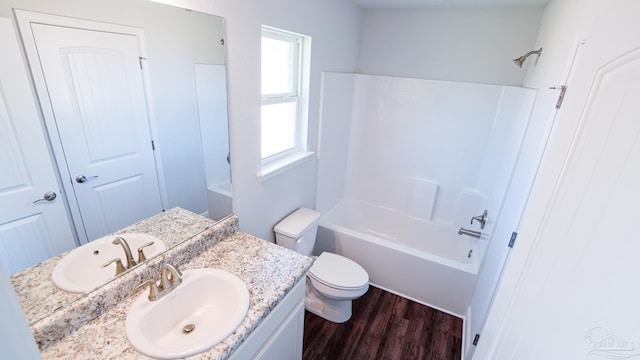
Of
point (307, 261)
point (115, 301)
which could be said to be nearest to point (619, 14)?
point (307, 261)

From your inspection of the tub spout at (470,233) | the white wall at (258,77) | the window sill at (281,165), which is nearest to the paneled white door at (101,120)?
the white wall at (258,77)

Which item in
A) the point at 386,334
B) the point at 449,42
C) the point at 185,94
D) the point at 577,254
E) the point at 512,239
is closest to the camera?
the point at 577,254

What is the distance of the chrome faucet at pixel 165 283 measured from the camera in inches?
43.1

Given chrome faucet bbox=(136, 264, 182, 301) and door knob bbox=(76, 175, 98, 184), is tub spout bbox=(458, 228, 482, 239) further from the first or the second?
door knob bbox=(76, 175, 98, 184)

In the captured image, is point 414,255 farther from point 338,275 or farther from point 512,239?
point 512,239

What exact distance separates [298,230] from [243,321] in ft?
3.33

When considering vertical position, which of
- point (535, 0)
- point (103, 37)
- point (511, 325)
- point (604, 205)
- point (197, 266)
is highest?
point (535, 0)

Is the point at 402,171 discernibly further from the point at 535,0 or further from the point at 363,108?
the point at 535,0

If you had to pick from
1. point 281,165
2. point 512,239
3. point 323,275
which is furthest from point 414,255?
point 281,165

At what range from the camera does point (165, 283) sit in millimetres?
1144

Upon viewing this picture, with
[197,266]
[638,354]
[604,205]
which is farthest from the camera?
[197,266]

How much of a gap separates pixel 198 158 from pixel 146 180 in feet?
0.88

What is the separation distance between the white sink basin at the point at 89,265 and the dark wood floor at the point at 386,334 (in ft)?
4.41

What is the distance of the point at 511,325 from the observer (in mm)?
970
